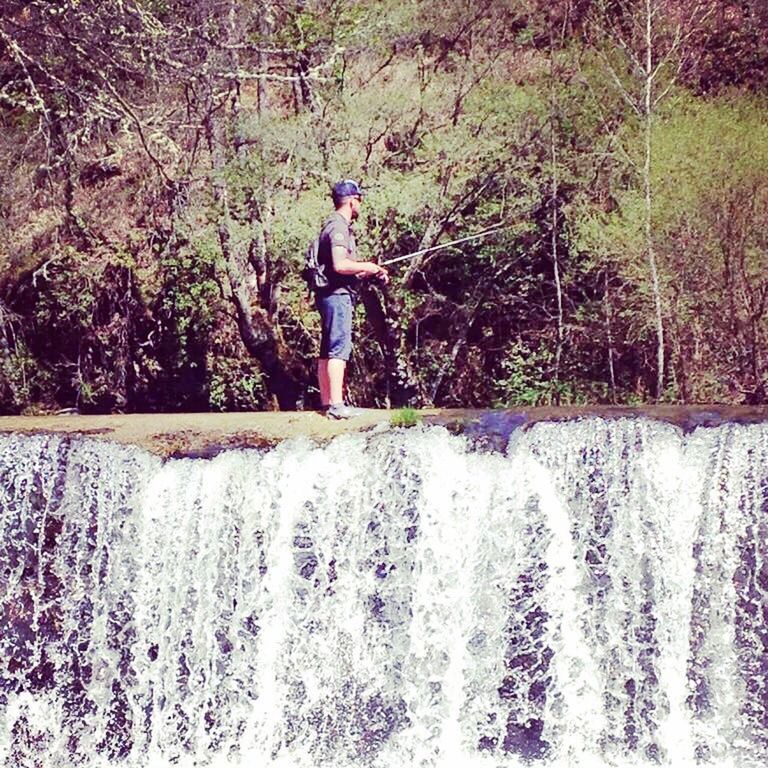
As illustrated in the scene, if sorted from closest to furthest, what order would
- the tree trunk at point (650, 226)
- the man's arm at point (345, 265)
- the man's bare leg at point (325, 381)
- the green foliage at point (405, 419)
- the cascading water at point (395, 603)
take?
the cascading water at point (395, 603) → the man's arm at point (345, 265) → the green foliage at point (405, 419) → the man's bare leg at point (325, 381) → the tree trunk at point (650, 226)

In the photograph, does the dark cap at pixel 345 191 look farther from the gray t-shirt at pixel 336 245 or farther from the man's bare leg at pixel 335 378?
the man's bare leg at pixel 335 378

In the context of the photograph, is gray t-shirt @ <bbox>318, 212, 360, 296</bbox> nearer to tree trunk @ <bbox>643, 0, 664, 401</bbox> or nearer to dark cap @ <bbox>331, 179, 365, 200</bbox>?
dark cap @ <bbox>331, 179, 365, 200</bbox>

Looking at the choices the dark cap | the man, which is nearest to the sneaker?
the man

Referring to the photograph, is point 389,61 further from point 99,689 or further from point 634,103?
point 99,689

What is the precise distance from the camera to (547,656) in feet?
19.2

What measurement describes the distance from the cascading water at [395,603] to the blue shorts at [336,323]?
58cm

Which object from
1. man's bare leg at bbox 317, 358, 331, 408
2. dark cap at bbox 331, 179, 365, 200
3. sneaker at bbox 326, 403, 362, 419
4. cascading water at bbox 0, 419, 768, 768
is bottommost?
cascading water at bbox 0, 419, 768, 768

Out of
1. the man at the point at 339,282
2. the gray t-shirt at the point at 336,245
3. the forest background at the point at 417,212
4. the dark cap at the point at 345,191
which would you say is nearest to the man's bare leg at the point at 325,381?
the man at the point at 339,282

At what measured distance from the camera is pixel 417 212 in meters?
10.3

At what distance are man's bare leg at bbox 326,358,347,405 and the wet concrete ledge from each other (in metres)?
0.14

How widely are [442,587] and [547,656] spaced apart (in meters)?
0.63

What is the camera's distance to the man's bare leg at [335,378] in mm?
6367

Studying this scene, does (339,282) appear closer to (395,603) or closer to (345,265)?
(345,265)

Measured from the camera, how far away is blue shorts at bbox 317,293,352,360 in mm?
6254
